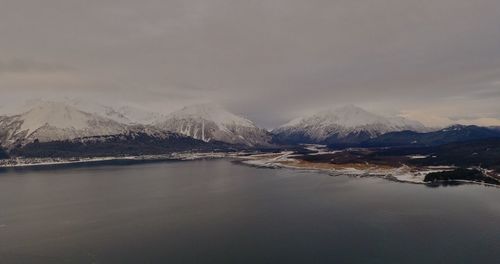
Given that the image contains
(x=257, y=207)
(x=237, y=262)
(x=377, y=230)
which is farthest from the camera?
(x=257, y=207)

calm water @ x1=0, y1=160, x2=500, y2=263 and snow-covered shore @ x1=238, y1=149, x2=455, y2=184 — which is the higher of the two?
snow-covered shore @ x1=238, y1=149, x2=455, y2=184

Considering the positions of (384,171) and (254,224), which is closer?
(254,224)

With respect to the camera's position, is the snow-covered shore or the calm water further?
the snow-covered shore

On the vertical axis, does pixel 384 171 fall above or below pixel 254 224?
above

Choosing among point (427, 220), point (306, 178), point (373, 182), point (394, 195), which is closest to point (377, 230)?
point (427, 220)

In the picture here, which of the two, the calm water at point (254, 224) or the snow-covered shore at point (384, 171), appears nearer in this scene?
the calm water at point (254, 224)

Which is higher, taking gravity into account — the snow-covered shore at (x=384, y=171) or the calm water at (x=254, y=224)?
the snow-covered shore at (x=384, y=171)

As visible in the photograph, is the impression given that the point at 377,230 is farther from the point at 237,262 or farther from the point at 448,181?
the point at 448,181

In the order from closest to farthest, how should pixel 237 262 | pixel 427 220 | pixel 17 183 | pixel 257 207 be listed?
pixel 237 262 → pixel 427 220 → pixel 257 207 → pixel 17 183
